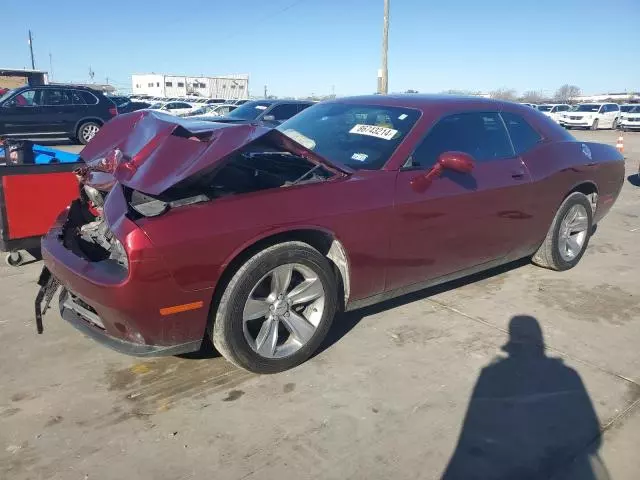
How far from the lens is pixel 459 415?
2.71m

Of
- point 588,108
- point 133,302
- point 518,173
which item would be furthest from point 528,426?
point 588,108

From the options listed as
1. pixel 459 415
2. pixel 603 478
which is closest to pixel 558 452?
pixel 603 478

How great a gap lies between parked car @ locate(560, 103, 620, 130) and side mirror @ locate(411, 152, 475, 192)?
1128 inches

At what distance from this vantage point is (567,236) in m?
4.96

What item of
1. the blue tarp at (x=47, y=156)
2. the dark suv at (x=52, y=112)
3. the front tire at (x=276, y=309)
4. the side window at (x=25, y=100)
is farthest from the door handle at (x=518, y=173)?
the side window at (x=25, y=100)

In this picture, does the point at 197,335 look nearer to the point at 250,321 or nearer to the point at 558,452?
the point at 250,321

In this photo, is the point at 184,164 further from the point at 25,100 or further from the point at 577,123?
the point at 577,123

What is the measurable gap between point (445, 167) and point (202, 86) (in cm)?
6144

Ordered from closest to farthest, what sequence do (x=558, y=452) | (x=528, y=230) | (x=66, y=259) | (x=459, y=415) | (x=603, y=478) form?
(x=603, y=478)
(x=558, y=452)
(x=459, y=415)
(x=66, y=259)
(x=528, y=230)

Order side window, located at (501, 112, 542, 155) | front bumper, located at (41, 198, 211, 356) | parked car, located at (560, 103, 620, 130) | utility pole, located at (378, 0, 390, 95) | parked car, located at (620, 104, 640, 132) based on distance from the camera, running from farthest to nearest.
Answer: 1. parked car, located at (620, 104, 640, 132)
2. parked car, located at (560, 103, 620, 130)
3. utility pole, located at (378, 0, 390, 95)
4. side window, located at (501, 112, 542, 155)
5. front bumper, located at (41, 198, 211, 356)

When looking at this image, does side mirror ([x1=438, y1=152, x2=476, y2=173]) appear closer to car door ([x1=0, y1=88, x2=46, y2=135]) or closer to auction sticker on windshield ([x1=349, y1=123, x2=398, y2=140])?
auction sticker on windshield ([x1=349, y1=123, x2=398, y2=140])

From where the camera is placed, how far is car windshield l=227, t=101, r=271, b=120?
40.7 ft

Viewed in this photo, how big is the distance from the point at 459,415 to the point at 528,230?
2.18m

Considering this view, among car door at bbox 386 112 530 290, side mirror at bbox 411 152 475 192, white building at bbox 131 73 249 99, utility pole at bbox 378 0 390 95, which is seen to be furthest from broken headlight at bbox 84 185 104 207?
white building at bbox 131 73 249 99
